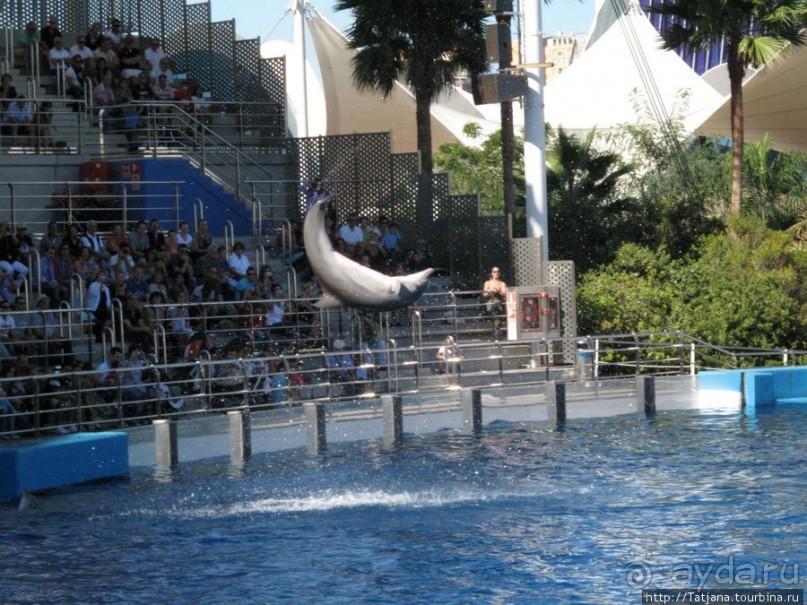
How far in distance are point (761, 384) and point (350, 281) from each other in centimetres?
1033

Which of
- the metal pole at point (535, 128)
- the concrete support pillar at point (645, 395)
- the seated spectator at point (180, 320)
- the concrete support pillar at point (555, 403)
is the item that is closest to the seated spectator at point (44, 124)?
the seated spectator at point (180, 320)

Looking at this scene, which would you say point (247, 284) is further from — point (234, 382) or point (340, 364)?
point (234, 382)

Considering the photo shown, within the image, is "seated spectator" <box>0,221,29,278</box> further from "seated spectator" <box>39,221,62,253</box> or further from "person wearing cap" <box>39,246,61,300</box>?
"seated spectator" <box>39,221,62,253</box>

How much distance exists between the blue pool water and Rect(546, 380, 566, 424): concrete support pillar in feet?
3.19

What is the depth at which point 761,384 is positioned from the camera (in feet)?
68.5

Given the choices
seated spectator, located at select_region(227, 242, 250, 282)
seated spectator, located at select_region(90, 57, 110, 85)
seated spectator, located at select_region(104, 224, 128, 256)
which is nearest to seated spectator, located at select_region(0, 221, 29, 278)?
seated spectator, located at select_region(104, 224, 128, 256)

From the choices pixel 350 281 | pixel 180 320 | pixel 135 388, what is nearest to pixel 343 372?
pixel 180 320

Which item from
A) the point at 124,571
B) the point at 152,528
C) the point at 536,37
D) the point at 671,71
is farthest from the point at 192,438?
the point at 671,71

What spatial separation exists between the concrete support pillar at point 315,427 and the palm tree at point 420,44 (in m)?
11.2

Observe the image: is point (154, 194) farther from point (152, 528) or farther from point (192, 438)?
point (152, 528)

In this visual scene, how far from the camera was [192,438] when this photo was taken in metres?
17.3

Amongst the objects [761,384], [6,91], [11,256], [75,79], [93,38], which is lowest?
[761,384]

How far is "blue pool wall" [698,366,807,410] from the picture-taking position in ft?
68.4

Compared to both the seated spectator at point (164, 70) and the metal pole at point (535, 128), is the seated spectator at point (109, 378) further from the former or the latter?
the seated spectator at point (164, 70)
